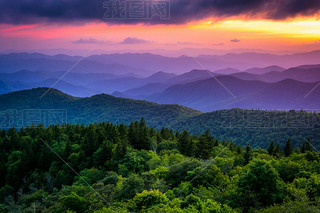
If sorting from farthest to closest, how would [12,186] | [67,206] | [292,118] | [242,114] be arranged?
1. [242,114]
2. [292,118]
3. [12,186]
4. [67,206]

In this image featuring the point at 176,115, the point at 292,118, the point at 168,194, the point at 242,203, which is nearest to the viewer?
the point at 242,203

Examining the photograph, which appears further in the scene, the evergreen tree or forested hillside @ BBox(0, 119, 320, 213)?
the evergreen tree

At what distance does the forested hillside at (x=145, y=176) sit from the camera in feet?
68.3

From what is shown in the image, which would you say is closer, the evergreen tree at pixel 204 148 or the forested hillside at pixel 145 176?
the forested hillside at pixel 145 176

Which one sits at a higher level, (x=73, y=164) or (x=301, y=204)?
(x=301, y=204)

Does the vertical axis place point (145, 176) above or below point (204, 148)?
above

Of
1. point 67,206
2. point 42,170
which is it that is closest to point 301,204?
point 67,206

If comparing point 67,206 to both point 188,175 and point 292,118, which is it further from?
point 292,118

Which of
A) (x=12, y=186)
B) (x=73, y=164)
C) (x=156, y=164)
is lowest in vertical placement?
(x=12, y=186)

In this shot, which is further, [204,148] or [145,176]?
[204,148]

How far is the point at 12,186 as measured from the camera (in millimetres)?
48156

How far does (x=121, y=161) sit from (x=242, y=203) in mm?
23599

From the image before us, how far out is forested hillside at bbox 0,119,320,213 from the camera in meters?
20.8

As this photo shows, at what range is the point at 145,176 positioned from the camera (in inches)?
1040
